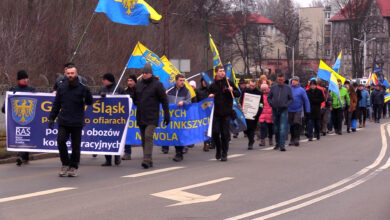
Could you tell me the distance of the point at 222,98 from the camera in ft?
46.7

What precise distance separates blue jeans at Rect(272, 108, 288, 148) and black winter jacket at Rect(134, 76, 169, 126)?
4.72 m

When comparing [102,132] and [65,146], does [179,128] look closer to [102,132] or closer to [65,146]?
[102,132]

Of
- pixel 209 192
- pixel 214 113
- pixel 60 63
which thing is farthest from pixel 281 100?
pixel 60 63

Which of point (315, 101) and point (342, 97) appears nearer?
point (315, 101)

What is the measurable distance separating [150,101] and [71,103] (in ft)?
5.76

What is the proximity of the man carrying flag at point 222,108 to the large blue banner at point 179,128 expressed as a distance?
1.75ft

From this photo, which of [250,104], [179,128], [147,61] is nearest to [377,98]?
[250,104]

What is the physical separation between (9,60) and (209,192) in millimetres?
21061

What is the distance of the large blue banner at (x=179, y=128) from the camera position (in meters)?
14.3

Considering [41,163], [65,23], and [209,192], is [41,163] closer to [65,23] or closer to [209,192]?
[209,192]

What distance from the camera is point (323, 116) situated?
23.4 metres

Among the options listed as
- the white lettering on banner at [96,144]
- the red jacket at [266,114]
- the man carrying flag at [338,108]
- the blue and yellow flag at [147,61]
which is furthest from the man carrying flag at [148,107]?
the man carrying flag at [338,108]

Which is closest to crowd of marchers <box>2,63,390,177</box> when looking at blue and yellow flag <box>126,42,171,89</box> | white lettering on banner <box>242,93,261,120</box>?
white lettering on banner <box>242,93,261,120</box>

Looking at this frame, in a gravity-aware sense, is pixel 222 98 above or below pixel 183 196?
above
